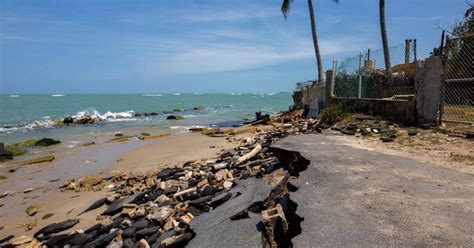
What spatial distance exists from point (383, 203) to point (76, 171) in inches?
377

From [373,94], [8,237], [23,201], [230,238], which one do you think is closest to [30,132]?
[23,201]

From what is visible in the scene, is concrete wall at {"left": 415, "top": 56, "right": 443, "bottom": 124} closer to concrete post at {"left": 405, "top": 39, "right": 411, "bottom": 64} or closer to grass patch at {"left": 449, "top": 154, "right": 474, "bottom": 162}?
grass patch at {"left": 449, "top": 154, "right": 474, "bottom": 162}

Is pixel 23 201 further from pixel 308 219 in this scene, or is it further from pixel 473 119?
pixel 473 119

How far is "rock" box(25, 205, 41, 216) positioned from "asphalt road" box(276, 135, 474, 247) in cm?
561

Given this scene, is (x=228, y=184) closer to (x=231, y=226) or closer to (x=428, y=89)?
Answer: (x=231, y=226)

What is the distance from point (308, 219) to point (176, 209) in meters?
2.63

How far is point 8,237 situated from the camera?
5.90 m

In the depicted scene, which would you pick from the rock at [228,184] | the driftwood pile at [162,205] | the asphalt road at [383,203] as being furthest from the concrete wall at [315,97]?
the rock at [228,184]

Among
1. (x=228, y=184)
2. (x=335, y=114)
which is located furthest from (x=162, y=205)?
(x=335, y=114)

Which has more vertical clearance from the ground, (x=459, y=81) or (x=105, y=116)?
(x=459, y=81)

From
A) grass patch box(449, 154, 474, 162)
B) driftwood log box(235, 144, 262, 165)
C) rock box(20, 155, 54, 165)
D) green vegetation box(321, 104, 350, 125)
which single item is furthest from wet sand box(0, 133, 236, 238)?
grass patch box(449, 154, 474, 162)

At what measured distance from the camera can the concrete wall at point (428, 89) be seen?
342 inches

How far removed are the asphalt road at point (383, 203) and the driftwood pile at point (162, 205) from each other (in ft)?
2.11

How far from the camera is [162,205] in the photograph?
5973 mm
